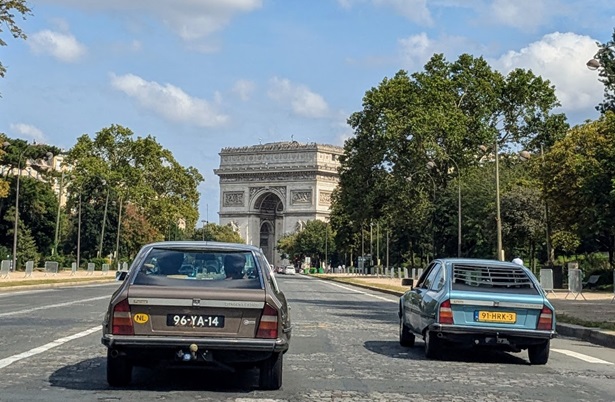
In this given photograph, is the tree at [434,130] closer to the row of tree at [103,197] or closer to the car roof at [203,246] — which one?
the row of tree at [103,197]

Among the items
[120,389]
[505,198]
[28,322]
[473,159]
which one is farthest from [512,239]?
[120,389]

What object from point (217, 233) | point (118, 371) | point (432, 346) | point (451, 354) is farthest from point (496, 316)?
point (217, 233)

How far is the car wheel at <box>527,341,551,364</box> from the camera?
1251cm

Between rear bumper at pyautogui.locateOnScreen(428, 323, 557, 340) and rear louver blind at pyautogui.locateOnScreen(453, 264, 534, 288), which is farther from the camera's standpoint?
rear louver blind at pyautogui.locateOnScreen(453, 264, 534, 288)

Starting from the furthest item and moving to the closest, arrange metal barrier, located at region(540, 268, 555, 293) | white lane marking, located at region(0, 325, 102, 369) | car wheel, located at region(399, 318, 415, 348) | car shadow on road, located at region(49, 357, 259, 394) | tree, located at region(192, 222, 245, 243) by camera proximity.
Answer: tree, located at region(192, 222, 245, 243), metal barrier, located at region(540, 268, 555, 293), car wheel, located at region(399, 318, 415, 348), white lane marking, located at region(0, 325, 102, 369), car shadow on road, located at region(49, 357, 259, 394)

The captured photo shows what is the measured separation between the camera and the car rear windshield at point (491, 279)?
42.1 ft

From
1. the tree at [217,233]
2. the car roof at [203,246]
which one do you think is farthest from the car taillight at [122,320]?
the tree at [217,233]

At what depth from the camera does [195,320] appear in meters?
8.76

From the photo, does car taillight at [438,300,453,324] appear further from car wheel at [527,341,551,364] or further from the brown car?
the brown car

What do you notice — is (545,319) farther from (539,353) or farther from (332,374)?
(332,374)

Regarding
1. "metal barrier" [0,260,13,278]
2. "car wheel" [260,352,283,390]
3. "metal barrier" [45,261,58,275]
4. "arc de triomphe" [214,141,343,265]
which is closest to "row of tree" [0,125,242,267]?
"metal barrier" [45,261,58,275]

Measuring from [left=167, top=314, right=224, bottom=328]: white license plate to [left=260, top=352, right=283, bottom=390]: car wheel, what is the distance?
741mm

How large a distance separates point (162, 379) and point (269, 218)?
165367 millimetres

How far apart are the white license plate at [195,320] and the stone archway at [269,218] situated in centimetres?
15736
